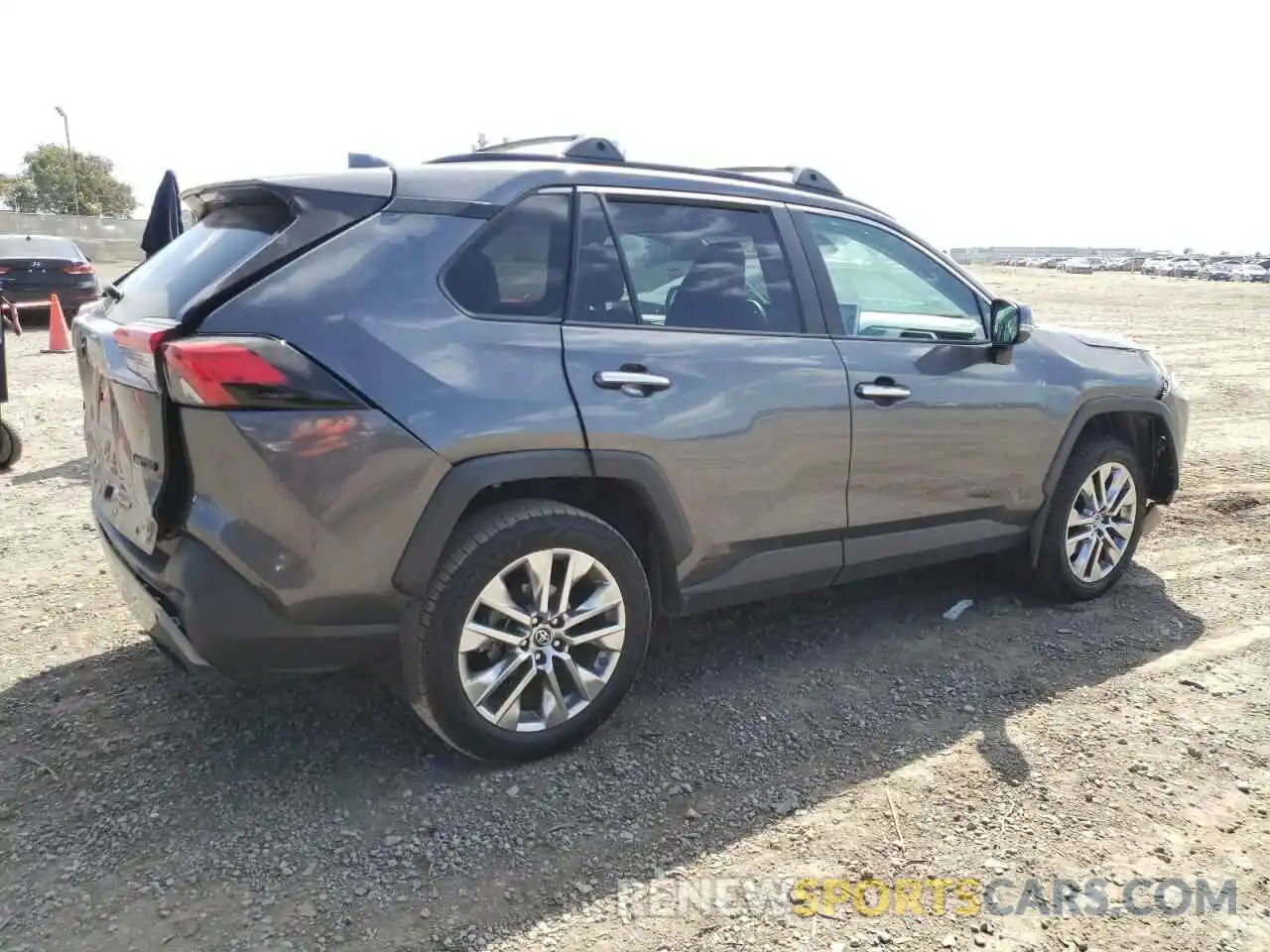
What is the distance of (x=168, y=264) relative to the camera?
3.11 m

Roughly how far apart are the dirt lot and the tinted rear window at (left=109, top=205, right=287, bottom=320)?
1.45m

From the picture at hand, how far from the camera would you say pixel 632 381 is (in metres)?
3.11

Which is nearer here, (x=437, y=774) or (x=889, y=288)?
(x=437, y=774)

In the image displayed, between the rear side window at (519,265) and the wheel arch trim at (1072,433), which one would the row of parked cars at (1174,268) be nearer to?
the wheel arch trim at (1072,433)

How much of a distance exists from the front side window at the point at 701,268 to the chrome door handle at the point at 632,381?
21 cm

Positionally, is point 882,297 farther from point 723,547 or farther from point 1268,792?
point 1268,792

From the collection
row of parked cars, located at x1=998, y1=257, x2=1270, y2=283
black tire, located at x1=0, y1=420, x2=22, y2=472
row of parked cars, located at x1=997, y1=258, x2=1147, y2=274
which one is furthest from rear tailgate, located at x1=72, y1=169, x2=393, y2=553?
row of parked cars, located at x1=997, y1=258, x2=1147, y2=274

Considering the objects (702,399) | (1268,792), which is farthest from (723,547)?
(1268,792)

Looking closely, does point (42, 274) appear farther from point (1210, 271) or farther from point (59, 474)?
point (1210, 271)

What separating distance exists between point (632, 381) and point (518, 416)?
422 millimetres

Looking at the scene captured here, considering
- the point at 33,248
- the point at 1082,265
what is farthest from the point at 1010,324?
the point at 1082,265

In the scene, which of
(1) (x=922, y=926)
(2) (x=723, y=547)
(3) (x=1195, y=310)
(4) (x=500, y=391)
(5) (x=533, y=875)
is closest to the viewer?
(1) (x=922, y=926)

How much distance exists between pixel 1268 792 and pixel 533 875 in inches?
92.3

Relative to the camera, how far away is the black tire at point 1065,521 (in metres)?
4.45
